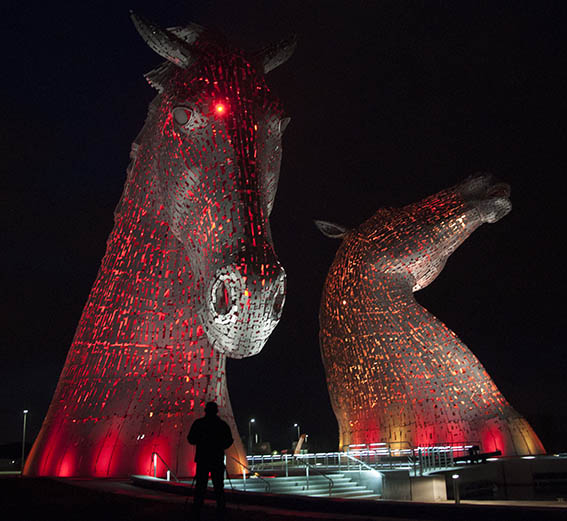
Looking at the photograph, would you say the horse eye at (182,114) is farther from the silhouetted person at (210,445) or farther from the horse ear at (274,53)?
the silhouetted person at (210,445)

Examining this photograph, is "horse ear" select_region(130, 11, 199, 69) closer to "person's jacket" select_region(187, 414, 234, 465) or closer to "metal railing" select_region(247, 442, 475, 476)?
"person's jacket" select_region(187, 414, 234, 465)

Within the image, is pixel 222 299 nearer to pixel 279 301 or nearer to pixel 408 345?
pixel 279 301

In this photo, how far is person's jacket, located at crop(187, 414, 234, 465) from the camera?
4422mm

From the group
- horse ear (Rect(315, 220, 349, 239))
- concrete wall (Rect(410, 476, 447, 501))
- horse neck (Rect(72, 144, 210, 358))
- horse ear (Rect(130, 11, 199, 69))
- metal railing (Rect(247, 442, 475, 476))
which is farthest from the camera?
horse ear (Rect(315, 220, 349, 239))

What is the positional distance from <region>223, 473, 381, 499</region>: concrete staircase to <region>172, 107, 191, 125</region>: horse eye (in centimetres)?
459

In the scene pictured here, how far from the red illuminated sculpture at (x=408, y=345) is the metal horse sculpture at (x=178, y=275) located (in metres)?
7.05

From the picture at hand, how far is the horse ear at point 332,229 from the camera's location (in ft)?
55.2

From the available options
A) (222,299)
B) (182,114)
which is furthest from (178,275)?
(182,114)

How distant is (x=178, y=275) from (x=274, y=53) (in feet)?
11.4

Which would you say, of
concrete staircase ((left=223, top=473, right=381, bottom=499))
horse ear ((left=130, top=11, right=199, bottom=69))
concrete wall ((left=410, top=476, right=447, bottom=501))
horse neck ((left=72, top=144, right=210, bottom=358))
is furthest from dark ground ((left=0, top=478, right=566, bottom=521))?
horse ear ((left=130, top=11, right=199, bottom=69))

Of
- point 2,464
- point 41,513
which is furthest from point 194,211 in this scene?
point 2,464

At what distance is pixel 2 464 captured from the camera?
23.1m

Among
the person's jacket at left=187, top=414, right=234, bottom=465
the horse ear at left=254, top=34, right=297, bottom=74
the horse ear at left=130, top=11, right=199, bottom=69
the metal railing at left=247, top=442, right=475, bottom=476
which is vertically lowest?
the person's jacket at left=187, top=414, right=234, bottom=465

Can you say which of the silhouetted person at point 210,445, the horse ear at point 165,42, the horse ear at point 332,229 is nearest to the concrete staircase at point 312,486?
the silhouetted person at point 210,445
